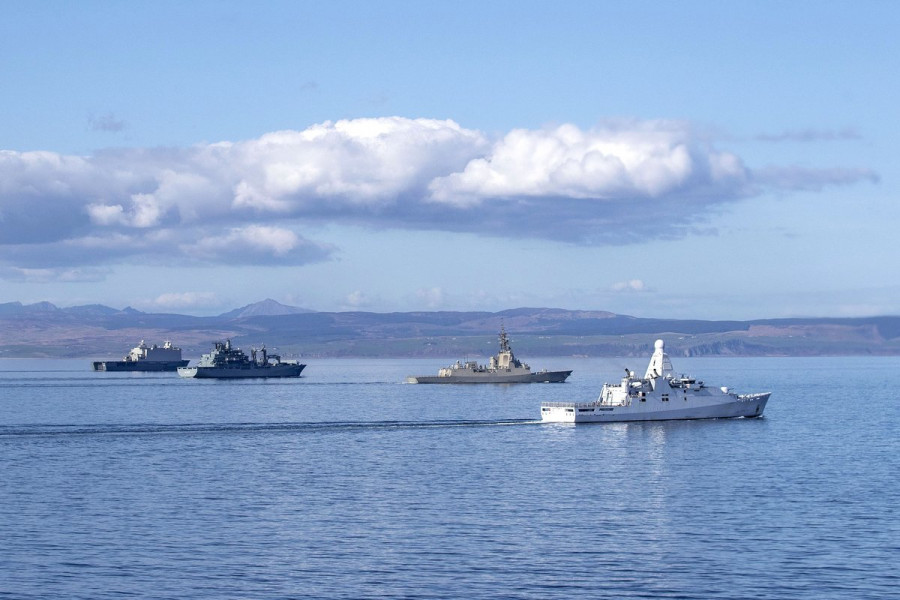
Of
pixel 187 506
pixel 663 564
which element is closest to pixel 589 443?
pixel 187 506

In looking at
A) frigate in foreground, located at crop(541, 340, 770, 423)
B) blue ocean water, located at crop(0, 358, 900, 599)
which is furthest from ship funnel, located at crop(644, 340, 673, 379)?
blue ocean water, located at crop(0, 358, 900, 599)

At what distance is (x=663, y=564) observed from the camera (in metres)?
56.6

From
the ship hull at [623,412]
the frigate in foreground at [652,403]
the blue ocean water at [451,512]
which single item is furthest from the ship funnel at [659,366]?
the blue ocean water at [451,512]

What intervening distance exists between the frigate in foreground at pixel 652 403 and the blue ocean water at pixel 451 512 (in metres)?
3.51

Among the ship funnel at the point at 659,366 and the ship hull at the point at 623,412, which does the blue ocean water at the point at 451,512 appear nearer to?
the ship hull at the point at 623,412

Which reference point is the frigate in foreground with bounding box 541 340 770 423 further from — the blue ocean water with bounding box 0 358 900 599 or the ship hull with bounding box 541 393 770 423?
the blue ocean water with bounding box 0 358 900 599

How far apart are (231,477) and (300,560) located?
30852 mm

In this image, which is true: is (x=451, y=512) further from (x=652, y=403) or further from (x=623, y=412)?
(x=652, y=403)

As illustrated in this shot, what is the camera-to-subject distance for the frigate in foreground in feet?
433

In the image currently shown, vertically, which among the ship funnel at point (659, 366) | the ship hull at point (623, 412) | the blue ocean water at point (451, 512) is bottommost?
the blue ocean water at point (451, 512)

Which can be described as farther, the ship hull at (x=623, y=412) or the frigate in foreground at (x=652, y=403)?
the frigate in foreground at (x=652, y=403)

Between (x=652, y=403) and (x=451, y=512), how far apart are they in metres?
65.4

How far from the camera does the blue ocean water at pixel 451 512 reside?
5347cm

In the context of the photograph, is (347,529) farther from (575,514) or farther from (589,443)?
(589,443)
